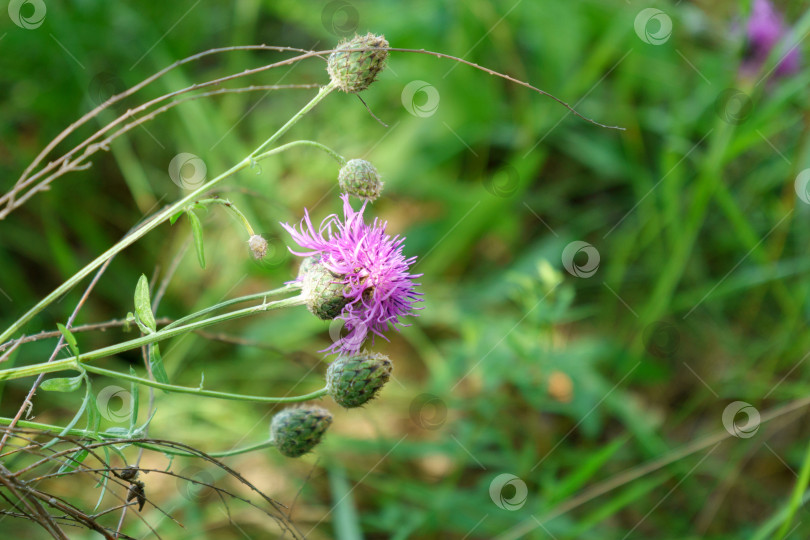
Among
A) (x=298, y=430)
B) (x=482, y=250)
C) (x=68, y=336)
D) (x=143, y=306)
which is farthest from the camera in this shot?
(x=482, y=250)

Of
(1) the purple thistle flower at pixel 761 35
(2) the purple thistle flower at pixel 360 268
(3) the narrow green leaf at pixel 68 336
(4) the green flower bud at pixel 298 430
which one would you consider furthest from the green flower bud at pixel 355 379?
(1) the purple thistle flower at pixel 761 35

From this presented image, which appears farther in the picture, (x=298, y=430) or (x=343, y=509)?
(x=343, y=509)

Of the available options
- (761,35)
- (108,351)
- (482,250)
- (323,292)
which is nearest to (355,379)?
(323,292)

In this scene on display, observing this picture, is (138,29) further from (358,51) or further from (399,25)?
(358,51)

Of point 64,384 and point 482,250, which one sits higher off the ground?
point 482,250

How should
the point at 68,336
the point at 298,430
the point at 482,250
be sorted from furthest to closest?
the point at 482,250 → the point at 298,430 → the point at 68,336

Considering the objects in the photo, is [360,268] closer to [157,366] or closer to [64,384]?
[157,366]

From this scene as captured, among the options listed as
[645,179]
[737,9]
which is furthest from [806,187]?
[737,9]
